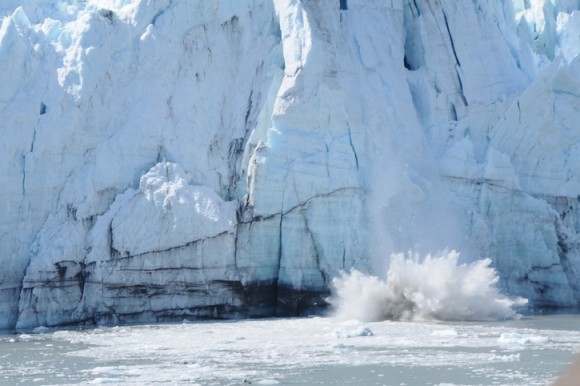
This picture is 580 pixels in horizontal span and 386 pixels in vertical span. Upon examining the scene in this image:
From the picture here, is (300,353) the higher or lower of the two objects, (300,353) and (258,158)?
the lower

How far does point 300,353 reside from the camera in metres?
10.1

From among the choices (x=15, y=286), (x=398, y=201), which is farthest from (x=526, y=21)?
(x=15, y=286)

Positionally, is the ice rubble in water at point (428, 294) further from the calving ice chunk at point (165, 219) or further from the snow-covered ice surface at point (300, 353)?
the calving ice chunk at point (165, 219)

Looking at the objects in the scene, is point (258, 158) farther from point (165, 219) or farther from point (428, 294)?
point (428, 294)

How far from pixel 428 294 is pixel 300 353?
4513mm

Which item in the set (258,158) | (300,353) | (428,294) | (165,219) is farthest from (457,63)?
(300,353)

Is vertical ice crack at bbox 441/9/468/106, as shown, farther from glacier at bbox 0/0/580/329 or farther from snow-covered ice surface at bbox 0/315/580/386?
snow-covered ice surface at bbox 0/315/580/386

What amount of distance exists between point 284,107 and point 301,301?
10.4ft

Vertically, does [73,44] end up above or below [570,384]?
Result: above

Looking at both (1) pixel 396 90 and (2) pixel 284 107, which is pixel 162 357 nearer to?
(2) pixel 284 107

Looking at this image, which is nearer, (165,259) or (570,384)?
(570,384)

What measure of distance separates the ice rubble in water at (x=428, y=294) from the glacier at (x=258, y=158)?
2.10 feet

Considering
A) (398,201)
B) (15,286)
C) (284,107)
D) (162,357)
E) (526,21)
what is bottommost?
(162,357)

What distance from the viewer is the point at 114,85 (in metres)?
16.3
